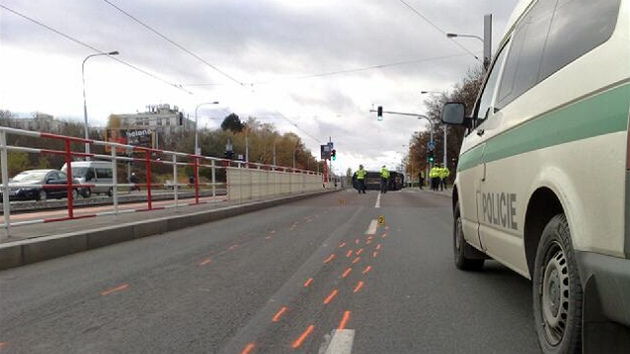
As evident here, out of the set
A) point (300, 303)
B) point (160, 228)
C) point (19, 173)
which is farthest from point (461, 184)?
point (19, 173)

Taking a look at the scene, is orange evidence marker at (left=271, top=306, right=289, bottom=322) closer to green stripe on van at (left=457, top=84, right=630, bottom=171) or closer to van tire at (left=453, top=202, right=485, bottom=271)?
green stripe on van at (left=457, top=84, right=630, bottom=171)

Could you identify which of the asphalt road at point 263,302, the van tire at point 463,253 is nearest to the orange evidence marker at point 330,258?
the asphalt road at point 263,302

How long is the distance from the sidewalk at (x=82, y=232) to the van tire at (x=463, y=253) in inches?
208

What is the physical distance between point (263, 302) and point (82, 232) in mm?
4451

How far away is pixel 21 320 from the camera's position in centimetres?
475

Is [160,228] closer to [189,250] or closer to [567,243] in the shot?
[189,250]

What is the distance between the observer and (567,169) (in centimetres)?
303

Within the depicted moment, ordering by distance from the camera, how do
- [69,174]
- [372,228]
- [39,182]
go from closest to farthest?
[69,174] → [39,182] → [372,228]

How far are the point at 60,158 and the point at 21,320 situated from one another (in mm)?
5658

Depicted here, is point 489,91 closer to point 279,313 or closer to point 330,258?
point 279,313

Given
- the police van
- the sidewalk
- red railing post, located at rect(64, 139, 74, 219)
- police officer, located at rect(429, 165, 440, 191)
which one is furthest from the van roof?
police officer, located at rect(429, 165, 440, 191)

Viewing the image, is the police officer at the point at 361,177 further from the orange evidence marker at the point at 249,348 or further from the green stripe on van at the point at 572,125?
the orange evidence marker at the point at 249,348

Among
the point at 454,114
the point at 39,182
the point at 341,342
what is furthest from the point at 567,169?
the point at 39,182

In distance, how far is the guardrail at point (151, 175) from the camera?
822 cm
